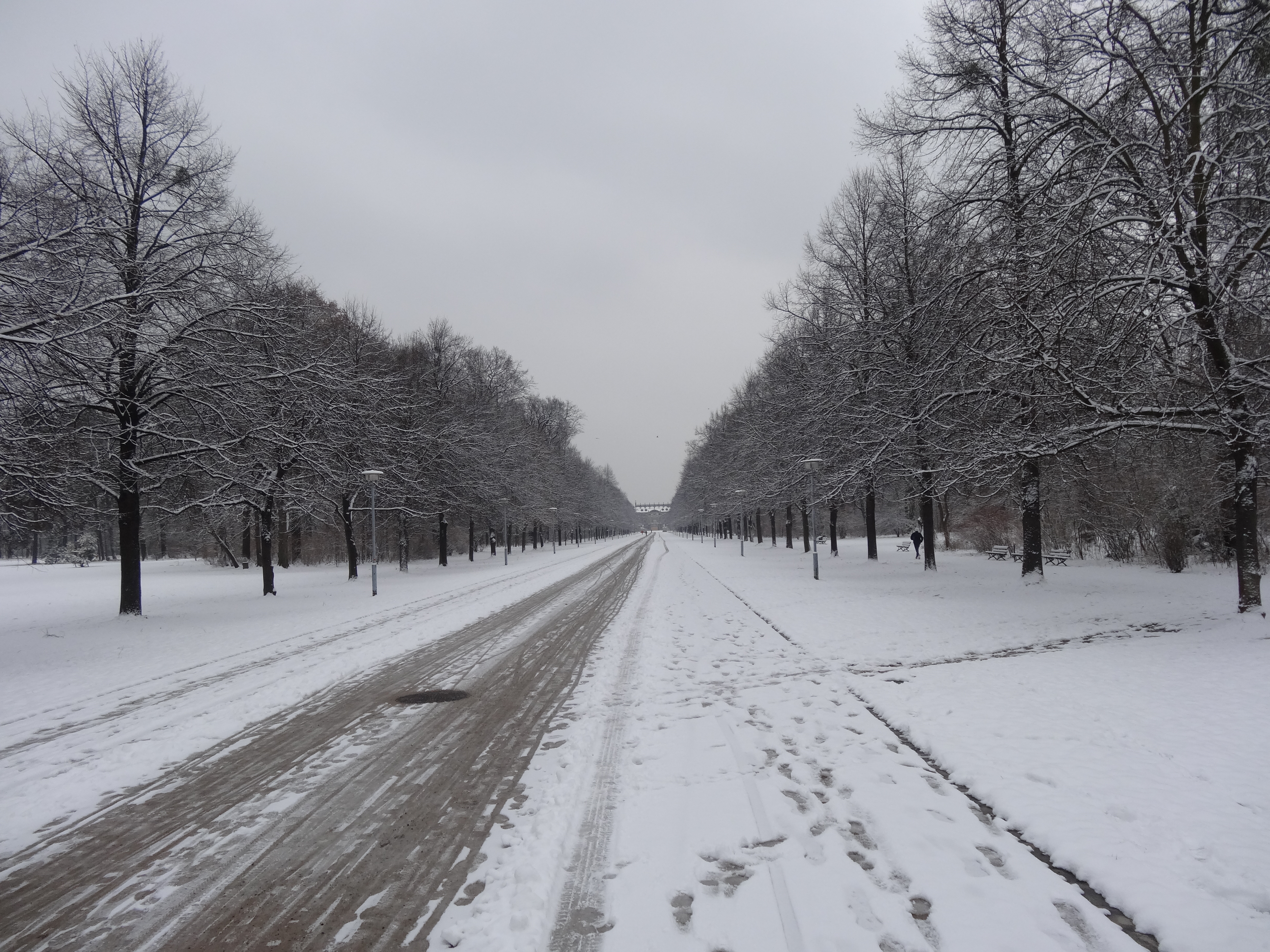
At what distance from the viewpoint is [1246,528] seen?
30.3 feet

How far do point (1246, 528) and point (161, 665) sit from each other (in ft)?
52.4

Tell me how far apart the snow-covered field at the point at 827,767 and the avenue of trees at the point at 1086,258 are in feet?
10.4

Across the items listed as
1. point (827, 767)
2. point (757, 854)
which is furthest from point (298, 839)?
point (827, 767)

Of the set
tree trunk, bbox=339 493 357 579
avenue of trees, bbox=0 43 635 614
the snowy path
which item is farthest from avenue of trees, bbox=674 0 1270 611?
tree trunk, bbox=339 493 357 579

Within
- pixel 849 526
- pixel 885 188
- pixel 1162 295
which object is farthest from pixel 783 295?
pixel 849 526

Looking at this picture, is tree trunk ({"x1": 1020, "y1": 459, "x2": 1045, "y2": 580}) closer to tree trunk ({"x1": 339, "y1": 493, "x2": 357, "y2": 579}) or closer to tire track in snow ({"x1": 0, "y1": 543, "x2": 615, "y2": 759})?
tire track in snow ({"x1": 0, "y1": 543, "x2": 615, "y2": 759})

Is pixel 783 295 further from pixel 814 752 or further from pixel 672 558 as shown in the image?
pixel 814 752

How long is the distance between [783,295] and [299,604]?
18221 mm

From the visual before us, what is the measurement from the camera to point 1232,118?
29.1 ft

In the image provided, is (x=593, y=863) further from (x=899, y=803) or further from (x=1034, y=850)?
(x=1034, y=850)

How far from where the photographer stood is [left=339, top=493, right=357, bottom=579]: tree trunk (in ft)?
84.8

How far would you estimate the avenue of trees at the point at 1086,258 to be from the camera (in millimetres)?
8250

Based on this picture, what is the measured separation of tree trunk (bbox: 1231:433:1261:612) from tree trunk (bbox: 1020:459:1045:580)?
5.30 meters

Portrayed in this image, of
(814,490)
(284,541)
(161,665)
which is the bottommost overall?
(161,665)
